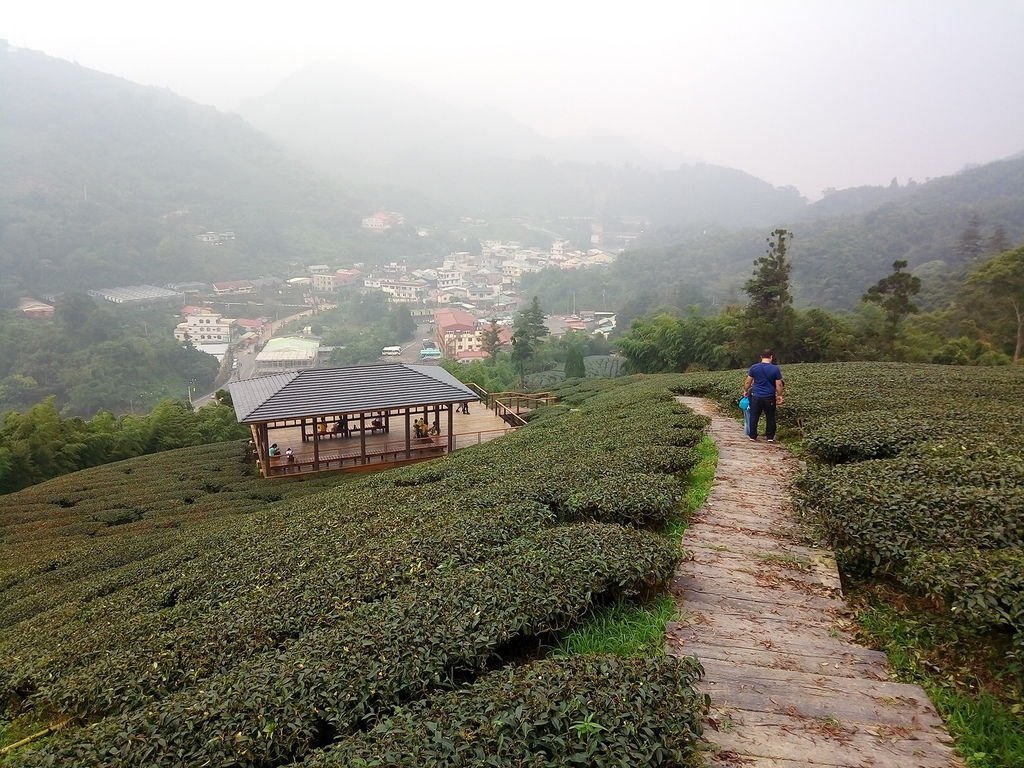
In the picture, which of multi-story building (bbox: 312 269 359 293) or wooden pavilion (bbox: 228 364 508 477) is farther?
multi-story building (bbox: 312 269 359 293)

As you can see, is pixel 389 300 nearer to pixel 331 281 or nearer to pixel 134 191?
pixel 331 281

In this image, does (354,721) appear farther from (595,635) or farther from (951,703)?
(951,703)

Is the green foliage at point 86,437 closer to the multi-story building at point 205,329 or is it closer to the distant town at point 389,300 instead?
the distant town at point 389,300

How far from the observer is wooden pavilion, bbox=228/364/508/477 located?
1566 centimetres

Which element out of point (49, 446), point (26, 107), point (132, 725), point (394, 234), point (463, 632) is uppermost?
point (26, 107)

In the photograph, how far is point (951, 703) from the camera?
3312mm

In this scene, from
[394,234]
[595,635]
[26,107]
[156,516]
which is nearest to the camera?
[595,635]

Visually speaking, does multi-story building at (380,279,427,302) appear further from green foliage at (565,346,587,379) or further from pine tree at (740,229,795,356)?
pine tree at (740,229,795,356)

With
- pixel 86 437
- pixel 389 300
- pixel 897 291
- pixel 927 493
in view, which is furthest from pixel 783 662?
pixel 389 300

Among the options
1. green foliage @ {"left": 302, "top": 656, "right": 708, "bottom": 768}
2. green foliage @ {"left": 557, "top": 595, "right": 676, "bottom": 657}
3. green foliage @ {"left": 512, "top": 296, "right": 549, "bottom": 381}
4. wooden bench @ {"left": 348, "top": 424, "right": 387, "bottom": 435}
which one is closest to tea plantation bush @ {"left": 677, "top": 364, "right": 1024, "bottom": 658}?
green foliage @ {"left": 557, "top": 595, "right": 676, "bottom": 657}

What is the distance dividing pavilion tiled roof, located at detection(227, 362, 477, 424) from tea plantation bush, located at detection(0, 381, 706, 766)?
19.1 ft

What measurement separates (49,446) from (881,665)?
23.5m

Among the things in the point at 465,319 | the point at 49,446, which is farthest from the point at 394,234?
the point at 49,446

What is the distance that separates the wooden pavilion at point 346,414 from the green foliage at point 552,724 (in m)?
13.0
